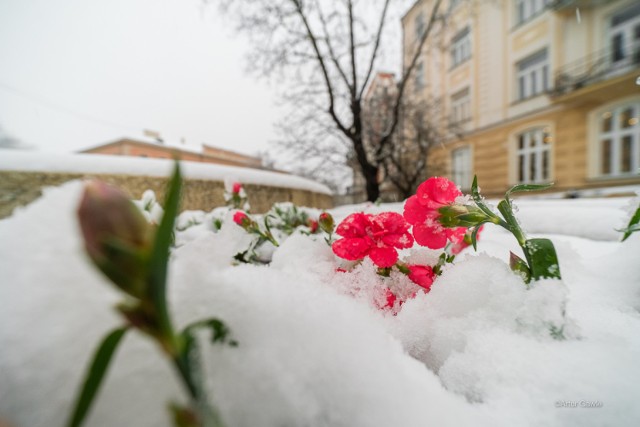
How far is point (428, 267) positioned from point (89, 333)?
46 centimetres

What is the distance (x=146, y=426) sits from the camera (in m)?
0.16

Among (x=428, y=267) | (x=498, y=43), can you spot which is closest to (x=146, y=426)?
(x=428, y=267)

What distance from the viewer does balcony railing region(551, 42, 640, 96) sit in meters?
6.85

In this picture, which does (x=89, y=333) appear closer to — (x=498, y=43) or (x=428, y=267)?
(x=428, y=267)

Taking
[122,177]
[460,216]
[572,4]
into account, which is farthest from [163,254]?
[572,4]

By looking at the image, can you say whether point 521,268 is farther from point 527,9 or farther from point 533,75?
point 527,9

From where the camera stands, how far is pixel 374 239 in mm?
480

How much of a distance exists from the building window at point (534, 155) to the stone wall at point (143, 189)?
836 centimetres

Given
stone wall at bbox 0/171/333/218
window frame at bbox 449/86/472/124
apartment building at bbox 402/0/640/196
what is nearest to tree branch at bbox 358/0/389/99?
apartment building at bbox 402/0/640/196

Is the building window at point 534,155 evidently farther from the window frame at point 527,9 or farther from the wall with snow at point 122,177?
the wall with snow at point 122,177

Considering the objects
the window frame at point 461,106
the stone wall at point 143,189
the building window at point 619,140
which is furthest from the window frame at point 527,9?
the stone wall at point 143,189

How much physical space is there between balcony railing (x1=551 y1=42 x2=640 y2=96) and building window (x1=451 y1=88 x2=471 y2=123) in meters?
2.48

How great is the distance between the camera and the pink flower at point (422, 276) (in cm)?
47

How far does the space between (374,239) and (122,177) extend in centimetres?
184
